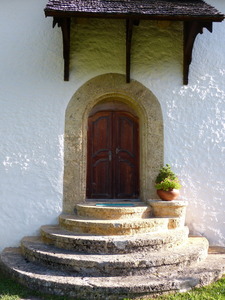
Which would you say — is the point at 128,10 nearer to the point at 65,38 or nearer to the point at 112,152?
the point at 65,38

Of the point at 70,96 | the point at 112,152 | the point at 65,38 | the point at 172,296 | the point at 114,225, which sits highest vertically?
the point at 65,38

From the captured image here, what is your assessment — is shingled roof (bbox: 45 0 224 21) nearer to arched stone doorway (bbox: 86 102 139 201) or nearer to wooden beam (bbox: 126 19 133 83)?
wooden beam (bbox: 126 19 133 83)

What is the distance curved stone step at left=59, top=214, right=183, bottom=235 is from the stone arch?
64cm

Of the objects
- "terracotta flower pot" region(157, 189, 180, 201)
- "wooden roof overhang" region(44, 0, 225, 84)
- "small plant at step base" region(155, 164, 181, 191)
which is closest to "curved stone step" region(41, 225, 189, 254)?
"terracotta flower pot" region(157, 189, 180, 201)

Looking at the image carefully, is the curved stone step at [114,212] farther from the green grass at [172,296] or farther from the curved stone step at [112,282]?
the green grass at [172,296]

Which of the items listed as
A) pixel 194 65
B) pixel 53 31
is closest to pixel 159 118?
pixel 194 65

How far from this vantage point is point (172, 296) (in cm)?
372

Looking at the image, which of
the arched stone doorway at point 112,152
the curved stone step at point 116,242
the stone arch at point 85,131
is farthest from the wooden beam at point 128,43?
the curved stone step at point 116,242

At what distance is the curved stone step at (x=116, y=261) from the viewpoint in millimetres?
4016

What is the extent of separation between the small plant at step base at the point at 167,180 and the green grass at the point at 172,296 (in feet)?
5.31

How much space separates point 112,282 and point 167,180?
6.61ft

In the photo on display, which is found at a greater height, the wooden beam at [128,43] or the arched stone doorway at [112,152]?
the wooden beam at [128,43]

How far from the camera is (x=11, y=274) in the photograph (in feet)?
14.1

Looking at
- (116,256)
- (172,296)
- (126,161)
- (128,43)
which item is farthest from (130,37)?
(172,296)
